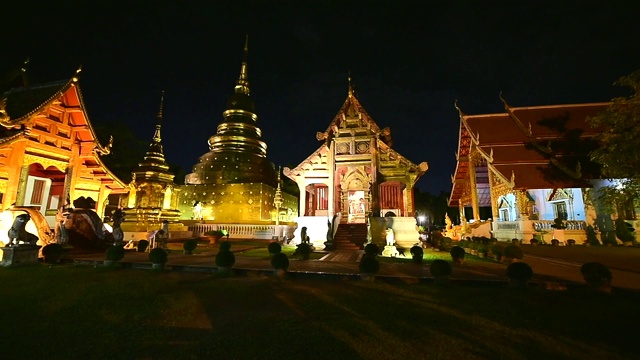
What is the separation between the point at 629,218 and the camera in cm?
1633

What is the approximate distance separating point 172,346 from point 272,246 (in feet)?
25.4

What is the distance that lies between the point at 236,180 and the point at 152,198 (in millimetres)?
6679

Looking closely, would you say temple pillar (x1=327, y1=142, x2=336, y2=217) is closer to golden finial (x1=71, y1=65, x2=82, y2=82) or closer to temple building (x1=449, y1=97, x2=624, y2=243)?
temple building (x1=449, y1=97, x2=624, y2=243)

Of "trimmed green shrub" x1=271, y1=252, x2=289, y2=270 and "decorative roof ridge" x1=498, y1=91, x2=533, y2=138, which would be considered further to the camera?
"decorative roof ridge" x1=498, y1=91, x2=533, y2=138

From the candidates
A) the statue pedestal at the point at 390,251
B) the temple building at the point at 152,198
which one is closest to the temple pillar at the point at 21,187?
the temple building at the point at 152,198

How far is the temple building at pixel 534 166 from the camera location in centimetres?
1714

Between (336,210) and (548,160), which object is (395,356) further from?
(548,160)

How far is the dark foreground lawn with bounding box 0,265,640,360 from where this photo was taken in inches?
138

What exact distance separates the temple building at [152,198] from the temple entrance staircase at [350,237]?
12.1m

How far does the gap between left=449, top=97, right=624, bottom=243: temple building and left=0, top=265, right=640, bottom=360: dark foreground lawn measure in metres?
13.2

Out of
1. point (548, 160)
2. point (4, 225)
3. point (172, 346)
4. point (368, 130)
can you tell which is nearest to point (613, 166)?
point (548, 160)

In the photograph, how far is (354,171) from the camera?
20.0m

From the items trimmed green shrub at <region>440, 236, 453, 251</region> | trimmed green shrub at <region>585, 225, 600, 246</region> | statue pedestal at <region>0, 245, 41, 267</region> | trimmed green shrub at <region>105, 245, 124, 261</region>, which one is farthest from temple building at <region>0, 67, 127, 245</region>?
trimmed green shrub at <region>585, 225, 600, 246</region>

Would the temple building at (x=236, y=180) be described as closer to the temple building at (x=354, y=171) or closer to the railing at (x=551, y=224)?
the temple building at (x=354, y=171)
